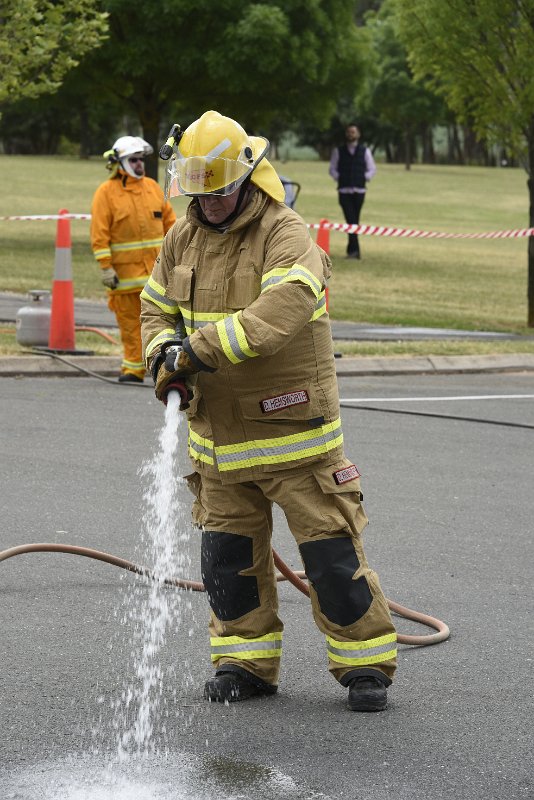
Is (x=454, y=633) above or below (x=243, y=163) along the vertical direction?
below

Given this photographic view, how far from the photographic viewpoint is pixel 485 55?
16.2m

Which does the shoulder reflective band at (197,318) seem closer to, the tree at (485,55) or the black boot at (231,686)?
the black boot at (231,686)

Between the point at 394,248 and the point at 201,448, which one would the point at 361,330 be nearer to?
the point at 201,448

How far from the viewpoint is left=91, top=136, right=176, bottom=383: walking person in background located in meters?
10.4

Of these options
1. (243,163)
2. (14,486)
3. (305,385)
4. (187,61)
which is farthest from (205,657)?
(187,61)

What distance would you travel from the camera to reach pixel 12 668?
184 inches

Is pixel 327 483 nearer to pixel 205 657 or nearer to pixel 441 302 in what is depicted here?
pixel 205 657

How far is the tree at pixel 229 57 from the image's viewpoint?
2344 cm

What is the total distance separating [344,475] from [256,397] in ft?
1.24


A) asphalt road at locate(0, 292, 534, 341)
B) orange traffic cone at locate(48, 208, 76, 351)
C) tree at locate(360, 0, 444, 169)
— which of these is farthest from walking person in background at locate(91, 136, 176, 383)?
tree at locate(360, 0, 444, 169)

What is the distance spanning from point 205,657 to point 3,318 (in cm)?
1019

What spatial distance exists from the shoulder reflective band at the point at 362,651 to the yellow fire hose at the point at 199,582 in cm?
53

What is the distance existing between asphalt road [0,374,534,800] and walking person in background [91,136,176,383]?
5.54 feet

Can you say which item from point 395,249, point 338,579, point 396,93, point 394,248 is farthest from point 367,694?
point 396,93
